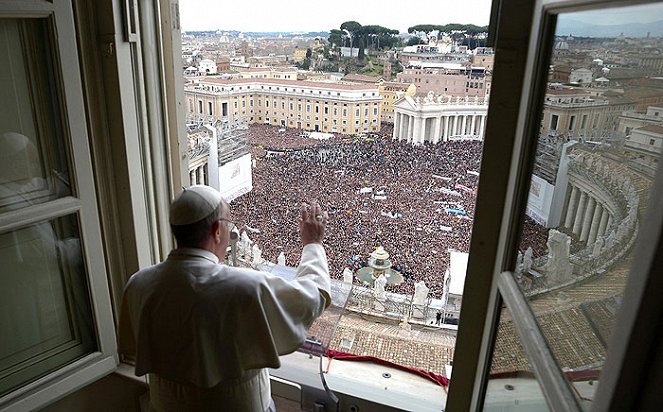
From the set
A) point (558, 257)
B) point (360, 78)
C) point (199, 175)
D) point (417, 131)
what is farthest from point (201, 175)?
point (558, 257)

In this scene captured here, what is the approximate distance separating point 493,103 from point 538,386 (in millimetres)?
531

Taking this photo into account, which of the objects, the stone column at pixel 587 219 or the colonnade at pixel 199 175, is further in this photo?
the colonnade at pixel 199 175

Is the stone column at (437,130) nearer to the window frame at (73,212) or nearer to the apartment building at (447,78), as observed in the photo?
the apartment building at (447,78)

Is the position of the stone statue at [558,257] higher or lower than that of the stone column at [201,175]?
higher

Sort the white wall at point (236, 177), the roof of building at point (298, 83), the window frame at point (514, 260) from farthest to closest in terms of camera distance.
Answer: the white wall at point (236, 177)
the roof of building at point (298, 83)
the window frame at point (514, 260)

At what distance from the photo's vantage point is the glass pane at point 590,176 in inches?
20.9

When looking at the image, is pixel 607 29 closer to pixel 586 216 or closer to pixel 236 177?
pixel 586 216

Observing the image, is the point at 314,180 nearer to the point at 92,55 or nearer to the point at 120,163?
the point at 120,163

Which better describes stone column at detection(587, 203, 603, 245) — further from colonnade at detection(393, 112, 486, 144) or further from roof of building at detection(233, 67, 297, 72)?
roof of building at detection(233, 67, 297, 72)

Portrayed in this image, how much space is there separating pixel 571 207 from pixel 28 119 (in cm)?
128

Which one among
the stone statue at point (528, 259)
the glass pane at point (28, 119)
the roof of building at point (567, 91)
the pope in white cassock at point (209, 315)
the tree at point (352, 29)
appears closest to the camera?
the roof of building at point (567, 91)

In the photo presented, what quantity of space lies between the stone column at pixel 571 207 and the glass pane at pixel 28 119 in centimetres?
123

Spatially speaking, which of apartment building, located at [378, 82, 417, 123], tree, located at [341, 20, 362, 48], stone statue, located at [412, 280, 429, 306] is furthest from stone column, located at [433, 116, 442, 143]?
stone statue, located at [412, 280, 429, 306]

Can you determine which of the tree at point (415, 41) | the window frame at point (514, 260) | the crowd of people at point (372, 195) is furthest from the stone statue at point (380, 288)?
the tree at point (415, 41)
